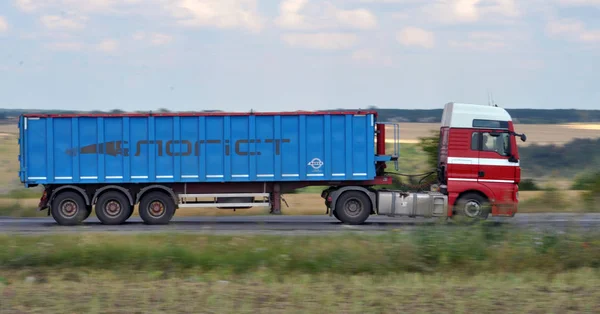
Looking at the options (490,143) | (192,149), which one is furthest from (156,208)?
(490,143)

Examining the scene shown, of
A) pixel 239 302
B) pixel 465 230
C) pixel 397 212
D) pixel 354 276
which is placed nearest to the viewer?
pixel 239 302

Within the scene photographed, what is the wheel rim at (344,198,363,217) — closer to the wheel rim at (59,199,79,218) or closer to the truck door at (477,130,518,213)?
the truck door at (477,130,518,213)

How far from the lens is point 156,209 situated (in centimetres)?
1955

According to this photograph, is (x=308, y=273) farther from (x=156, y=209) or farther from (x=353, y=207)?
(x=156, y=209)

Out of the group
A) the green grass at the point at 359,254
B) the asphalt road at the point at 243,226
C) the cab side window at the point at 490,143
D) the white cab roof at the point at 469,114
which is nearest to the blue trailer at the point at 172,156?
the asphalt road at the point at 243,226

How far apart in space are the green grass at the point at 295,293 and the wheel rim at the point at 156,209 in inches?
367

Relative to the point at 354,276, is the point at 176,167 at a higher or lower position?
higher

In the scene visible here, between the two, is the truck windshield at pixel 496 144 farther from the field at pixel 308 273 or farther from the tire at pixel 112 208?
the tire at pixel 112 208

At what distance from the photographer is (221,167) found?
64.1 ft

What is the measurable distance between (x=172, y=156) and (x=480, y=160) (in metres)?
7.90

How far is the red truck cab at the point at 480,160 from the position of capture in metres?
18.6

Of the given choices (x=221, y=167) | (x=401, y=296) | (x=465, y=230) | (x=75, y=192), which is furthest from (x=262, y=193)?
(x=401, y=296)

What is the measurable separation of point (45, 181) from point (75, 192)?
2.64 feet

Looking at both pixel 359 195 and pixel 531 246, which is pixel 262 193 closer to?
pixel 359 195
